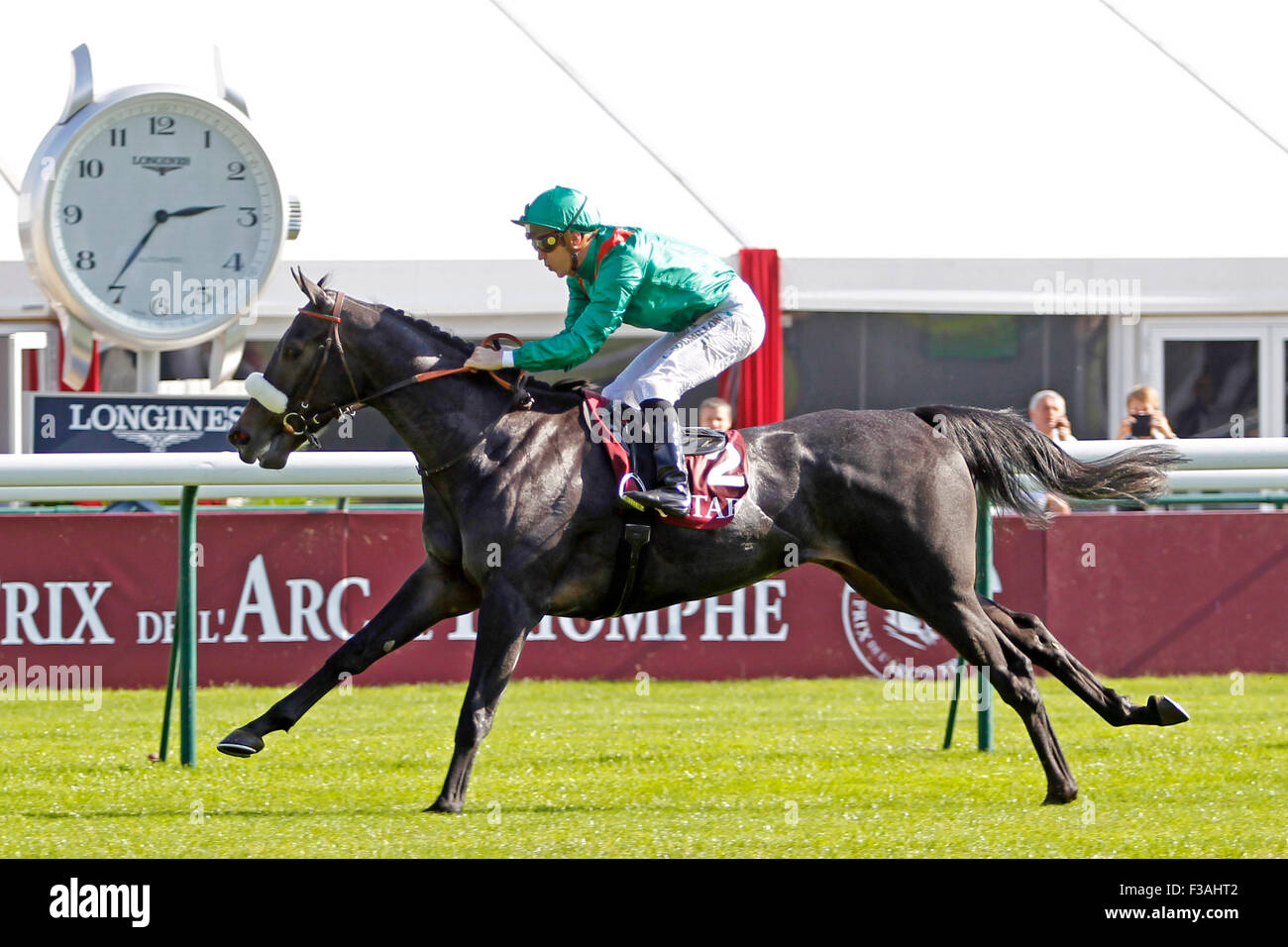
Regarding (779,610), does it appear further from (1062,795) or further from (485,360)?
(485,360)

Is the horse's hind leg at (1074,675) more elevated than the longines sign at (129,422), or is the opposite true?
the longines sign at (129,422)

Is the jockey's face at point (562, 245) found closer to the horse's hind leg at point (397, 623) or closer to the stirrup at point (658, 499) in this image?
the stirrup at point (658, 499)

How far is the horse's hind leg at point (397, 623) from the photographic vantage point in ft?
18.3

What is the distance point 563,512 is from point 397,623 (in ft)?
2.10

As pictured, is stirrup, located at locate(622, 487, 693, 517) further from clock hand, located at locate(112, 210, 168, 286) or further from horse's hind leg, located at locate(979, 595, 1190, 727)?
clock hand, located at locate(112, 210, 168, 286)

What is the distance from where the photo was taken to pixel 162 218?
10234 mm

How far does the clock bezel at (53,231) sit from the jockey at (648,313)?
4.61m

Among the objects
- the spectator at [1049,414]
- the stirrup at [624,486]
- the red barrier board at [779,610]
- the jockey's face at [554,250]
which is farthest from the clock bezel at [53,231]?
the stirrup at [624,486]

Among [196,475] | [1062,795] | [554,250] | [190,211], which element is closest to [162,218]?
[190,211]

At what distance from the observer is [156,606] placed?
8.24m

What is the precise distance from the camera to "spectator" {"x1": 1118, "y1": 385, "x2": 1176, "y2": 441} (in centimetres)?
938

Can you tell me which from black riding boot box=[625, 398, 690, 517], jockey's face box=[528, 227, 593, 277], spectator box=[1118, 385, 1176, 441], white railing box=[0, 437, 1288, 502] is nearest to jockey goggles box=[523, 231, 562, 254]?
jockey's face box=[528, 227, 593, 277]

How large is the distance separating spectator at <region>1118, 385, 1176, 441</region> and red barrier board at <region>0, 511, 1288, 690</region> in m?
0.82

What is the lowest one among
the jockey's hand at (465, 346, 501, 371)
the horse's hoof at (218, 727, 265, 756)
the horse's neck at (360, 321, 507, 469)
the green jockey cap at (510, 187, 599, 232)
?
the horse's hoof at (218, 727, 265, 756)
